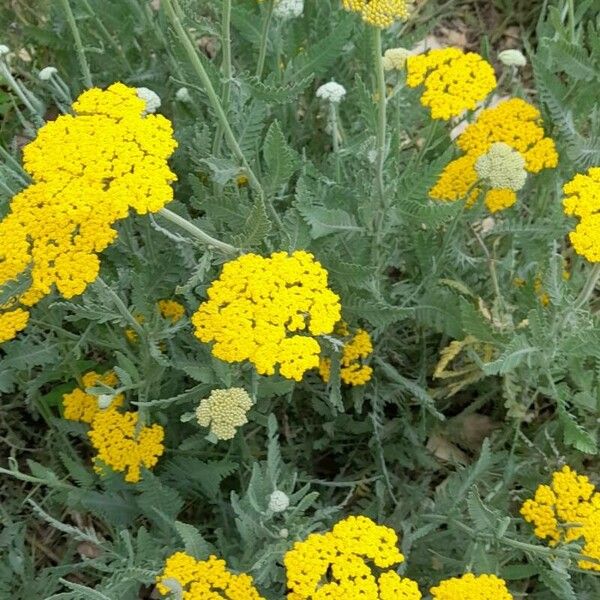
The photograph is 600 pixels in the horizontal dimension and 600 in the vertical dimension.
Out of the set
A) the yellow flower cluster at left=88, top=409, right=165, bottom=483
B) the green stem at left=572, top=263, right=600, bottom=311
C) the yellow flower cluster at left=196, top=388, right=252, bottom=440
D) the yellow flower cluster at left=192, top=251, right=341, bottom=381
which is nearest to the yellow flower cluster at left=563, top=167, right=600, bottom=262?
the green stem at left=572, top=263, right=600, bottom=311

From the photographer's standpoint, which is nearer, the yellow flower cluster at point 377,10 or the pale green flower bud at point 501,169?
the yellow flower cluster at point 377,10

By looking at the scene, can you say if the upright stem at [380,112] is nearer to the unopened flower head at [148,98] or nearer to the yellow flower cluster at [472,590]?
the unopened flower head at [148,98]

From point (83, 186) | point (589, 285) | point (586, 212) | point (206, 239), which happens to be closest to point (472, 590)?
point (589, 285)

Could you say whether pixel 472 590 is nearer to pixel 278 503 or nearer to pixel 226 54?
pixel 278 503

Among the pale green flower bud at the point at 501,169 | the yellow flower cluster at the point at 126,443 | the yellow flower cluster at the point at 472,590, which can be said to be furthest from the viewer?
the yellow flower cluster at the point at 126,443

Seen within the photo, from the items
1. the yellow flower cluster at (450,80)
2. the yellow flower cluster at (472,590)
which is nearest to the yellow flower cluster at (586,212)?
the yellow flower cluster at (450,80)

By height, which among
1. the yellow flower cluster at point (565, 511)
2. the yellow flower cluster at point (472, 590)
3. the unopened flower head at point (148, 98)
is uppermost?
the unopened flower head at point (148, 98)

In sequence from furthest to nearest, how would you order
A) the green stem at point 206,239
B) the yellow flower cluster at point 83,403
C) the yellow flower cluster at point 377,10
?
the yellow flower cluster at point 83,403 → the green stem at point 206,239 → the yellow flower cluster at point 377,10
